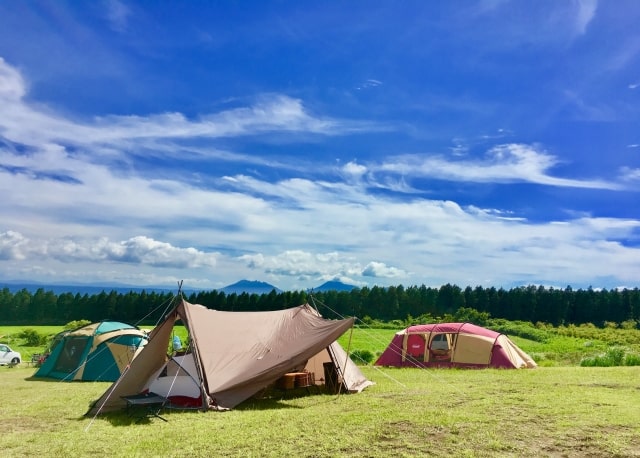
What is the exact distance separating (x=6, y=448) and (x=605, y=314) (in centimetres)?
7136

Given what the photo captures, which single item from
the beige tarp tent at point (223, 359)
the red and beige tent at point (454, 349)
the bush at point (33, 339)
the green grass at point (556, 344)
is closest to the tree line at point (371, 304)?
the green grass at point (556, 344)

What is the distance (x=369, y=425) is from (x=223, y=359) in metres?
4.46

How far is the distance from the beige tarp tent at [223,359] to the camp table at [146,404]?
0.34 m

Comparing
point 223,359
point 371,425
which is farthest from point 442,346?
point 371,425

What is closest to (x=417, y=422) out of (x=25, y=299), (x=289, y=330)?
(x=289, y=330)

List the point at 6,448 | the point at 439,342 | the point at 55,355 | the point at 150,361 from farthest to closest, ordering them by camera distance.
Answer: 1. the point at 439,342
2. the point at 55,355
3. the point at 150,361
4. the point at 6,448

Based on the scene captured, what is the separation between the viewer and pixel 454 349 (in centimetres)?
2003

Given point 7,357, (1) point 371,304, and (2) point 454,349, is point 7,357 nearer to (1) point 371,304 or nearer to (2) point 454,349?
(2) point 454,349

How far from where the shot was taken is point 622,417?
918 centimetres

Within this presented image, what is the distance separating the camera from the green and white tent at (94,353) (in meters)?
18.1

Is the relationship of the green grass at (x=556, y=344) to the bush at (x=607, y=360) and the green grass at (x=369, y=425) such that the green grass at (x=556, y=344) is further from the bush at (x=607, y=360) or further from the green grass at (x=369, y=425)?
the green grass at (x=369, y=425)

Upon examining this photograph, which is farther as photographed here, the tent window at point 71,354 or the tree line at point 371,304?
the tree line at point 371,304

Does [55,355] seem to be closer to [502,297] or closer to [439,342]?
[439,342]

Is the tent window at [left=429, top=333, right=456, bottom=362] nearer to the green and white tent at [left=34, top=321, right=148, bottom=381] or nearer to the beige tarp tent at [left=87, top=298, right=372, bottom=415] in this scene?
the beige tarp tent at [left=87, top=298, right=372, bottom=415]
